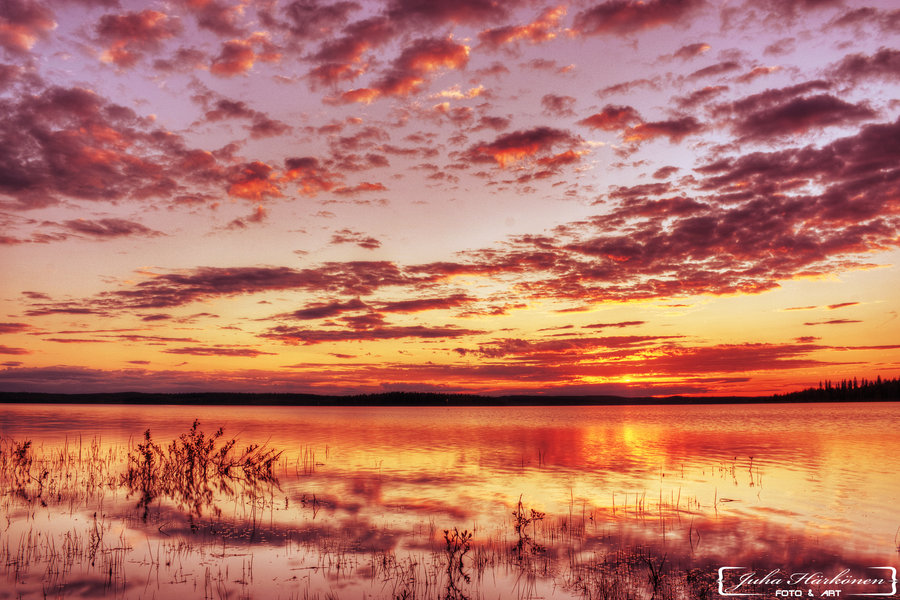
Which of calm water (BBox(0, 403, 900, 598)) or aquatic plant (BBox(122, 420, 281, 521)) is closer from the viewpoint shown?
calm water (BBox(0, 403, 900, 598))

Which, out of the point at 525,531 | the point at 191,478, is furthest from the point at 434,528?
the point at 191,478

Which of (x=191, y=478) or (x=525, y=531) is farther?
(x=191, y=478)

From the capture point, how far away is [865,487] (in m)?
28.0

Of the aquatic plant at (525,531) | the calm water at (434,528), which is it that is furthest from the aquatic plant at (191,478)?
the aquatic plant at (525,531)

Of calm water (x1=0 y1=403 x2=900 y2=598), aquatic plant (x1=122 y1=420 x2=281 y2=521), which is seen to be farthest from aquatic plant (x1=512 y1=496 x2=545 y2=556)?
aquatic plant (x1=122 y1=420 x2=281 y2=521)

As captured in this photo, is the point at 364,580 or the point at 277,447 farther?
the point at 277,447

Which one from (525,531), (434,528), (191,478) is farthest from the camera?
(191,478)

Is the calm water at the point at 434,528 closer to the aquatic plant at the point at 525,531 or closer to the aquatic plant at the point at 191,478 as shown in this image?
the aquatic plant at the point at 525,531

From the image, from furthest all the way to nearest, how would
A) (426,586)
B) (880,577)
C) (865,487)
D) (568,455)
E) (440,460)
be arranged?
(568,455) < (440,460) < (865,487) < (880,577) < (426,586)

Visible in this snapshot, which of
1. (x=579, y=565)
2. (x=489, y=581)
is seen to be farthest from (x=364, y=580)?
(x=579, y=565)

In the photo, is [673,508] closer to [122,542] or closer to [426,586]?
[426,586]

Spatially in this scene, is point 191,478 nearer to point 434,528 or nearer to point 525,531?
point 434,528

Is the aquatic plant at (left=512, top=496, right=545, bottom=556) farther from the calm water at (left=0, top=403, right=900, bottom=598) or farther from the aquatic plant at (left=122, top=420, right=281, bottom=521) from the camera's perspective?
the aquatic plant at (left=122, top=420, right=281, bottom=521)

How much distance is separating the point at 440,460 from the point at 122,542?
2450 cm
